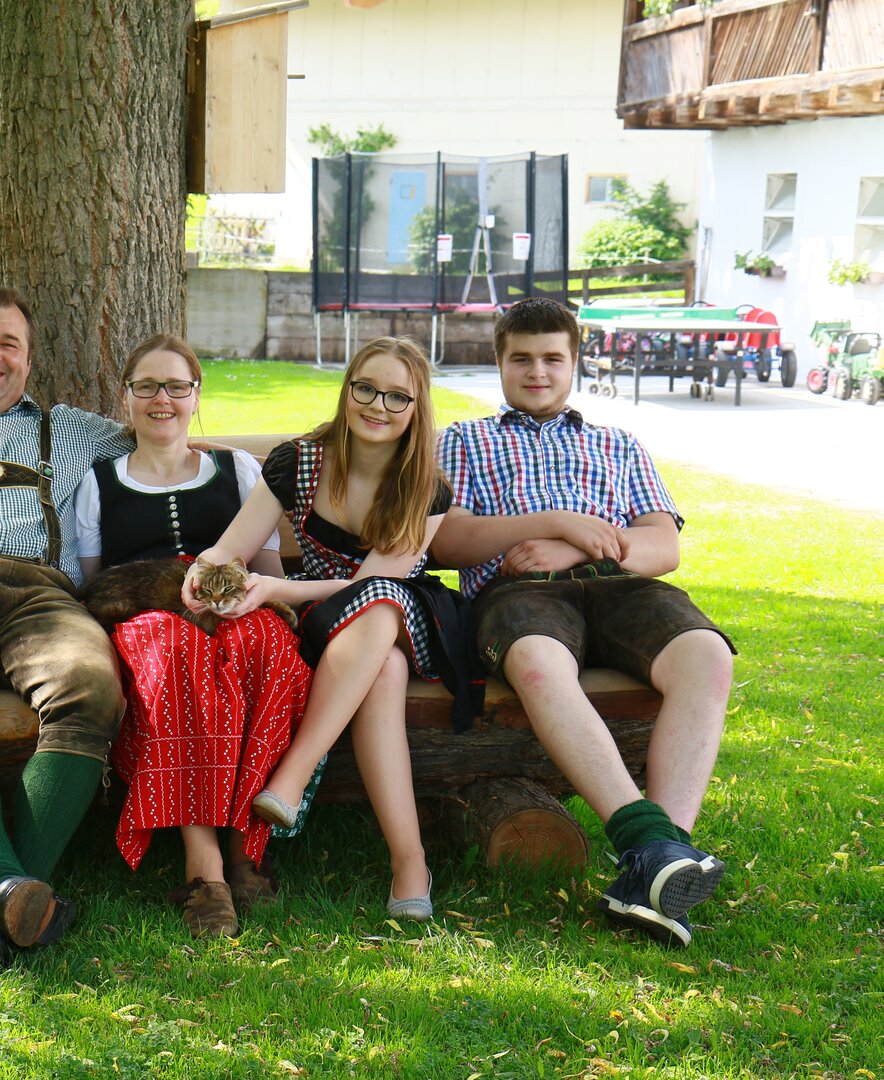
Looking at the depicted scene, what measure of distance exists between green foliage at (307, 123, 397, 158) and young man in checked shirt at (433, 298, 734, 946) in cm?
2479

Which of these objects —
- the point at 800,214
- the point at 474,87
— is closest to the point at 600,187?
the point at 474,87

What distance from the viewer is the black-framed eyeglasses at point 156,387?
3494 mm

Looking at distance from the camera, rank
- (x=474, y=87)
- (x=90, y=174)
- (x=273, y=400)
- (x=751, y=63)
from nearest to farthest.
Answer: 1. (x=90, y=174)
2. (x=273, y=400)
3. (x=751, y=63)
4. (x=474, y=87)

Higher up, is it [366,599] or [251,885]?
[366,599]

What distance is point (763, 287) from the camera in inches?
709

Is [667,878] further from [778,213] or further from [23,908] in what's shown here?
[778,213]

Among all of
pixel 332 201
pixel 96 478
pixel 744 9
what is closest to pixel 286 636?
pixel 96 478

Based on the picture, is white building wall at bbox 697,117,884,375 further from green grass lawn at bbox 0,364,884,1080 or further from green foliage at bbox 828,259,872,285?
green grass lawn at bbox 0,364,884,1080

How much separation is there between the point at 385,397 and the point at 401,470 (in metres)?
0.20

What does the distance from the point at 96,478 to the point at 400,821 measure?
131cm

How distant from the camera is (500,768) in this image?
3400mm

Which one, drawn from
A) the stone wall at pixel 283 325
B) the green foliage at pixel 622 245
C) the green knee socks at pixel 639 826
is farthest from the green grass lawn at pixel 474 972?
the green foliage at pixel 622 245

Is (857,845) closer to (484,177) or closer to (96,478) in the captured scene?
(96,478)

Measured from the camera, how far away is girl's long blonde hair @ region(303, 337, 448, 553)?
3.34 meters
